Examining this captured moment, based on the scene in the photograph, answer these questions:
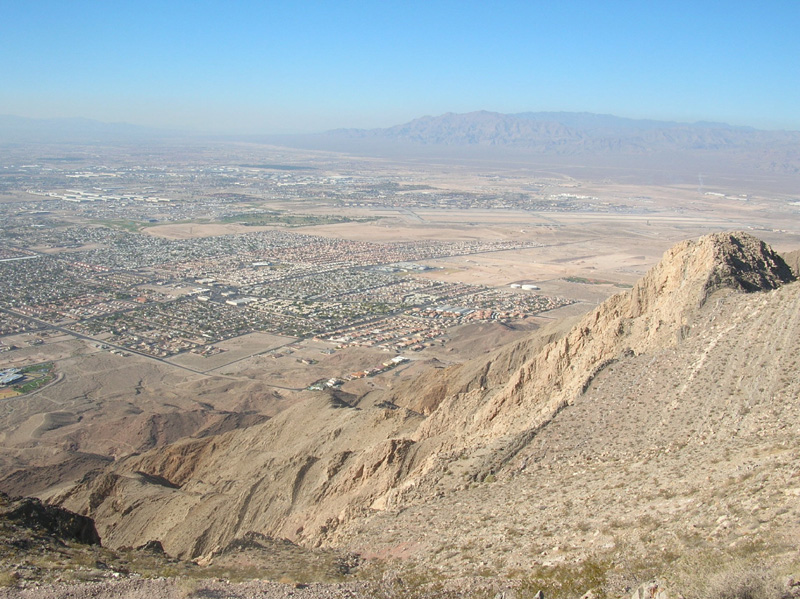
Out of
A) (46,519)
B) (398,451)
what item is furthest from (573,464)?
(46,519)

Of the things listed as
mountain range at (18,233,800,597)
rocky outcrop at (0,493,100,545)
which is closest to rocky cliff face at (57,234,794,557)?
mountain range at (18,233,800,597)

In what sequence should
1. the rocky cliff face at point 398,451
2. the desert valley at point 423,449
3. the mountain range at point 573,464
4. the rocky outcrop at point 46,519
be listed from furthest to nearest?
the rocky cliff face at point 398,451, the rocky outcrop at point 46,519, the desert valley at point 423,449, the mountain range at point 573,464

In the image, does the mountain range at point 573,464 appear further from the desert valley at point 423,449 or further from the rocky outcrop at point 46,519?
the rocky outcrop at point 46,519

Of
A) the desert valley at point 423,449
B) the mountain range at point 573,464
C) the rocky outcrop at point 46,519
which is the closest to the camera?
the mountain range at point 573,464

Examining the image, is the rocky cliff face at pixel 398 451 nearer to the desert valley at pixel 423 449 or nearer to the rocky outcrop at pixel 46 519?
the desert valley at pixel 423 449

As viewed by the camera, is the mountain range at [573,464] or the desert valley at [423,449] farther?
the desert valley at [423,449]

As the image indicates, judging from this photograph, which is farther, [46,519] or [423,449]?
[423,449]

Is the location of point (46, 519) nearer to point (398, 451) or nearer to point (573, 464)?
point (398, 451)

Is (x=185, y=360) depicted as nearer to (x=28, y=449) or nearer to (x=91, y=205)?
(x=28, y=449)

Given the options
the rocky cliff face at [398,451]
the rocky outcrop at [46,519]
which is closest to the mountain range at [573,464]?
the rocky cliff face at [398,451]
